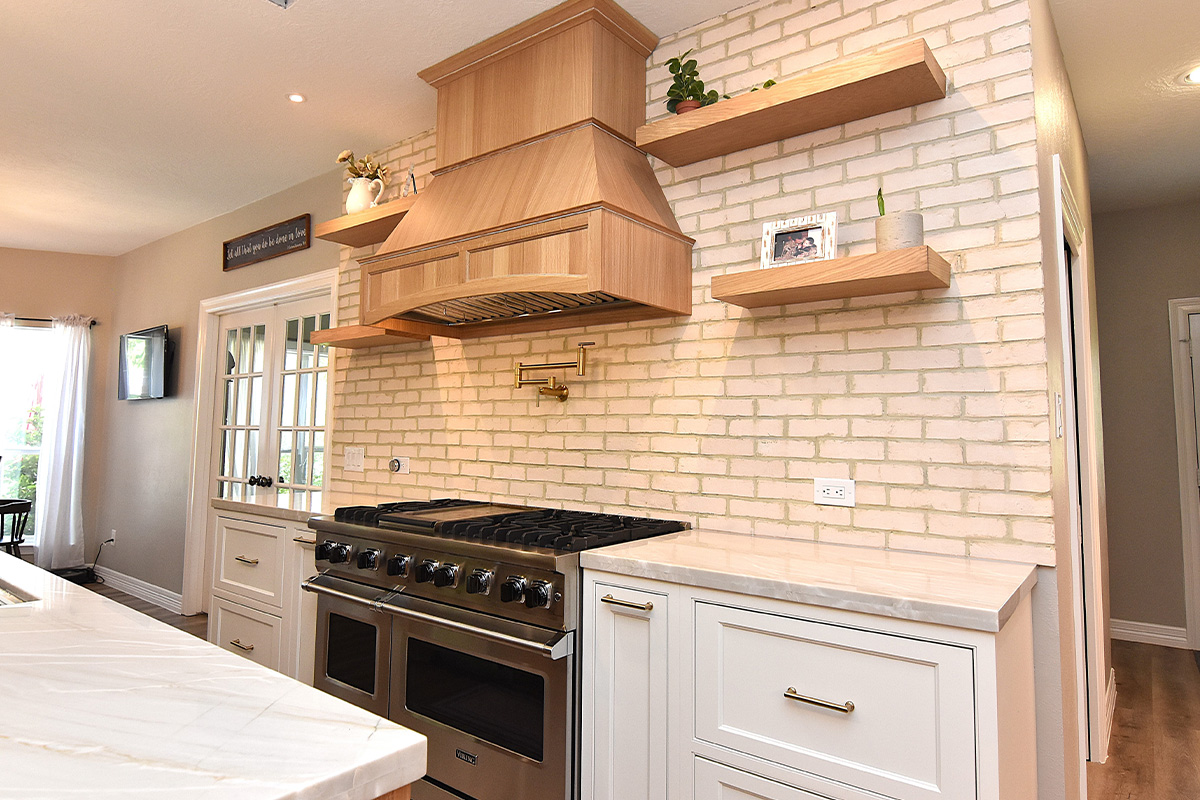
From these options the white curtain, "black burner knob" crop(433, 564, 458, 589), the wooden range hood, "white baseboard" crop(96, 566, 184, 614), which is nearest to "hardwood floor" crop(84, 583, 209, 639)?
"white baseboard" crop(96, 566, 184, 614)

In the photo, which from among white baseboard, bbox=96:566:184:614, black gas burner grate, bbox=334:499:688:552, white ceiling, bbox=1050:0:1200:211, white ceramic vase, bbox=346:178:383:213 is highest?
white ceiling, bbox=1050:0:1200:211

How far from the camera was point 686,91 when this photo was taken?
8.09 ft

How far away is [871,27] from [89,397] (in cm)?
667

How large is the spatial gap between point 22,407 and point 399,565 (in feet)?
18.3

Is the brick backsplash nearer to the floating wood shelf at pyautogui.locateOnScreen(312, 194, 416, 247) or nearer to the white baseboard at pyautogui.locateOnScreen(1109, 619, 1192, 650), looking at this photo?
the floating wood shelf at pyautogui.locateOnScreen(312, 194, 416, 247)

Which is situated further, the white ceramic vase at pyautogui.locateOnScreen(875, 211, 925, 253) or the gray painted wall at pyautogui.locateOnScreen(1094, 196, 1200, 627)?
the gray painted wall at pyautogui.locateOnScreen(1094, 196, 1200, 627)

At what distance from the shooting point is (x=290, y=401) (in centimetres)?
441

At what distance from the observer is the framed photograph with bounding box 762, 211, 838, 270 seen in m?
2.15

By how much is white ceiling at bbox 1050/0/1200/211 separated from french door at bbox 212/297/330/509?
3.76 m

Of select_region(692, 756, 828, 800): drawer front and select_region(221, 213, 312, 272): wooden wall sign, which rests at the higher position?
select_region(221, 213, 312, 272): wooden wall sign

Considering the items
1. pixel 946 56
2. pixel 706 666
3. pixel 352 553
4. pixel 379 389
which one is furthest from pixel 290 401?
pixel 946 56

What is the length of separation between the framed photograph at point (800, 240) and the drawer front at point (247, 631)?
2.34 m

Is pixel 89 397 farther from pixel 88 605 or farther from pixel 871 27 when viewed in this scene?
pixel 871 27

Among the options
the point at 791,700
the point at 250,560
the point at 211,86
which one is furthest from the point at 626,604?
the point at 211,86
